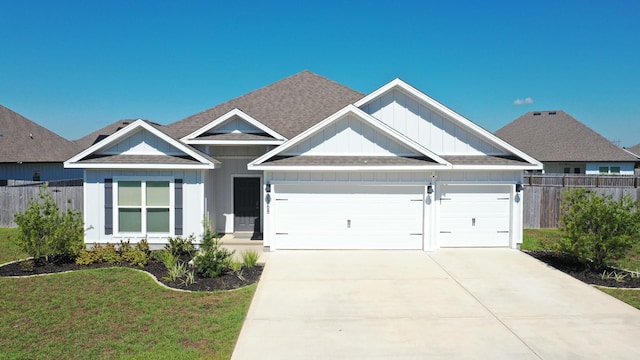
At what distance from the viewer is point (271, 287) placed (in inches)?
356

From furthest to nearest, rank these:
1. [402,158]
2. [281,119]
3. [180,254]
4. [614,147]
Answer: [614,147], [281,119], [402,158], [180,254]

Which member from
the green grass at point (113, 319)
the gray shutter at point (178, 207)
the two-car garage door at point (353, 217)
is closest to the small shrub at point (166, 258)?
the green grass at point (113, 319)

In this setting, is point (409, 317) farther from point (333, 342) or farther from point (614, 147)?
point (614, 147)

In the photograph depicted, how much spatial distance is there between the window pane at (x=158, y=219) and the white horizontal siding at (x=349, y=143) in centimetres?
418

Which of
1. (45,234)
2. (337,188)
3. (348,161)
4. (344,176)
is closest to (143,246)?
(45,234)

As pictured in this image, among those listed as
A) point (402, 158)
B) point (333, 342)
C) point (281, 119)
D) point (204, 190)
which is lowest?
point (333, 342)

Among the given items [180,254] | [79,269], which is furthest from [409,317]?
[79,269]

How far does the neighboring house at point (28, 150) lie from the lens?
22.1 meters

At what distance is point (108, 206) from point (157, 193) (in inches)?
59.8

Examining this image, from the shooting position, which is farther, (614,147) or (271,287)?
(614,147)

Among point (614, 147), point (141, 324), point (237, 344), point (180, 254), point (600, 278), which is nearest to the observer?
point (237, 344)

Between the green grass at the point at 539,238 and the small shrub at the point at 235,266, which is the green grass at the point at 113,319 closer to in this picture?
the small shrub at the point at 235,266

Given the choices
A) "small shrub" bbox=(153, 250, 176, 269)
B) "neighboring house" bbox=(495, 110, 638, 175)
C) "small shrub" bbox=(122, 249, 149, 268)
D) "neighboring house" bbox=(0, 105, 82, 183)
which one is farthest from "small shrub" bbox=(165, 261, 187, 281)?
"neighboring house" bbox=(495, 110, 638, 175)

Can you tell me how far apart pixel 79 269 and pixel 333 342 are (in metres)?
7.43
